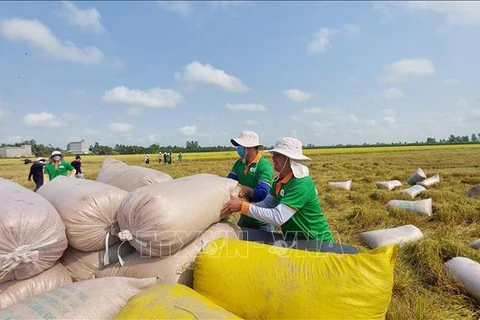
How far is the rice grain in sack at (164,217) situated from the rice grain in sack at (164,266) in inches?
1.9

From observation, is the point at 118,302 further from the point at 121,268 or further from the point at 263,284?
the point at 263,284

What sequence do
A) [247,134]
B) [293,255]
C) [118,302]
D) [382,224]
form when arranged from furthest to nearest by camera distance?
[382,224], [247,134], [293,255], [118,302]

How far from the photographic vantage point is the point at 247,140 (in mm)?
2949

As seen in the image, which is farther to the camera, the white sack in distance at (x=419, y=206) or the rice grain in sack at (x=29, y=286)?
the white sack in distance at (x=419, y=206)

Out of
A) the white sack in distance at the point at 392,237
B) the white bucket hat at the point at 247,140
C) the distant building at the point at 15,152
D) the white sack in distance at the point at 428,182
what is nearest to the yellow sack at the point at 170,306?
the white bucket hat at the point at 247,140

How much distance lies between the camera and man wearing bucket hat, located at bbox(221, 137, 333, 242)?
2139 millimetres

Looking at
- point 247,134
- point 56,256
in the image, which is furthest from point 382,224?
point 56,256

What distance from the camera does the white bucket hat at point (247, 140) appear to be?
9.54 feet

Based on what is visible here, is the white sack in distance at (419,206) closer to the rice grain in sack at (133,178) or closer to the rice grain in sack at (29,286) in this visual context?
the rice grain in sack at (133,178)

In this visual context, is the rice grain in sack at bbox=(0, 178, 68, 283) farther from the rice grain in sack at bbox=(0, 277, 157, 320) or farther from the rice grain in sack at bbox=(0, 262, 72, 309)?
the rice grain in sack at bbox=(0, 277, 157, 320)

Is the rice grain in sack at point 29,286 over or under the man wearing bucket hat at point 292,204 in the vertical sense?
under

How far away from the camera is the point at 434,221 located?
450 centimetres

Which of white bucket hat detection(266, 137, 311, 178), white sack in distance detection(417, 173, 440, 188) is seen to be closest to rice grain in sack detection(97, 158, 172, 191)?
white bucket hat detection(266, 137, 311, 178)

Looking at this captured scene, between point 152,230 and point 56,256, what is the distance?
0.60m
